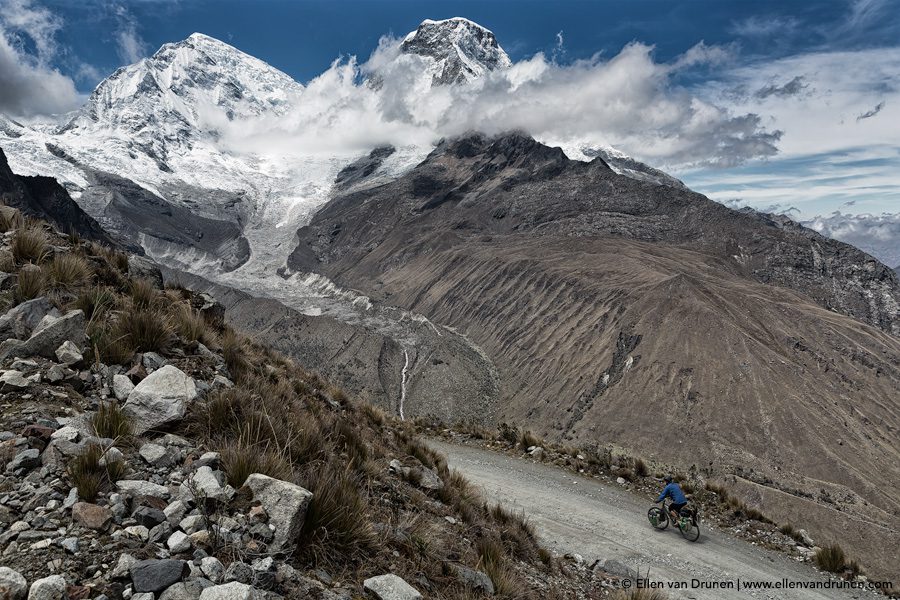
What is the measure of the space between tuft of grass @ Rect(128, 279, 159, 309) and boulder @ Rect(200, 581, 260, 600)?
6219mm

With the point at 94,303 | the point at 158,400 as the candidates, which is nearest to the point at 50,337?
the point at 94,303

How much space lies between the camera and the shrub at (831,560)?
1116 centimetres

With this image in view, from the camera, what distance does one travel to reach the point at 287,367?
1229 centimetres

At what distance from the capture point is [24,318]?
6387mm

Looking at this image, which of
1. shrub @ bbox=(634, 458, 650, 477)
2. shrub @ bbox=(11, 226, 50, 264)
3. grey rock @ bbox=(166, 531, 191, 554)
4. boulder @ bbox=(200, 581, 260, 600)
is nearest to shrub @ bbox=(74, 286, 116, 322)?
shrub @ bbox=(11, 226, 50, 264)

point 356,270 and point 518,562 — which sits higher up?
point 356,270

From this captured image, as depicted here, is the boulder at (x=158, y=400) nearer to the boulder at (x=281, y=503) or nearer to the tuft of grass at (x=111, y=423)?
the tuft of grass at (x=111, y=423)

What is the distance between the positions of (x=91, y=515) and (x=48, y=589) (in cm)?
74

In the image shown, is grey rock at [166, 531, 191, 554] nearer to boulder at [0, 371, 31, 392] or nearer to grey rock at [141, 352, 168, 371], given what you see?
boulder at [0, 371, 31, 392]

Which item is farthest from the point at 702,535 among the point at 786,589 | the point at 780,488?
the point at 780,488

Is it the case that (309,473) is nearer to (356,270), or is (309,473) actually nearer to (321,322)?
(321,322)

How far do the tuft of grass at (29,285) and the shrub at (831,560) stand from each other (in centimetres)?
1560

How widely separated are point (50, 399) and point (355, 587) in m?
3.66

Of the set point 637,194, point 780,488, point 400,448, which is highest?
point 637,194
